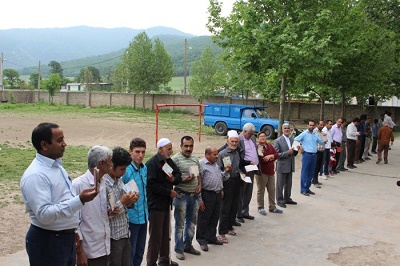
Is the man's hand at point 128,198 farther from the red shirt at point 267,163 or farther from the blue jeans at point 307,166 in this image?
the blue jeans at point 307,166

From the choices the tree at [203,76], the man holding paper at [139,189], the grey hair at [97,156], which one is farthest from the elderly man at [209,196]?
the tree at [203,76]

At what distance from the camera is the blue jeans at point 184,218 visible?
19.1ft

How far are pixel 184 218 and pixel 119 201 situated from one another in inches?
81.2

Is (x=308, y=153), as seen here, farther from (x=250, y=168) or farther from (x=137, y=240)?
(x=137, y=240)

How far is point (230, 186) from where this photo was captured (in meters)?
6.88

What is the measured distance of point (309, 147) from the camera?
10141 mm

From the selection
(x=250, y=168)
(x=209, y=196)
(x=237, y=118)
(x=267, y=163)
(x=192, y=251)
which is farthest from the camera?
(x=237, y=118)

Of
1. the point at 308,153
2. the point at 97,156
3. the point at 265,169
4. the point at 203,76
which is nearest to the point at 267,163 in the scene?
the point at 265,169

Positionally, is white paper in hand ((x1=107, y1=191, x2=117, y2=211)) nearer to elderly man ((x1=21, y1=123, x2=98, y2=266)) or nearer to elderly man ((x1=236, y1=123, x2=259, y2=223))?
elderly man ((x1=21, y1=123, x2=98, y2=266))

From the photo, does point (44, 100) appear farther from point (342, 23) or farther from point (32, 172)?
point (32, 172)

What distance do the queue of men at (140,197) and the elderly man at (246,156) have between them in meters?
0.02

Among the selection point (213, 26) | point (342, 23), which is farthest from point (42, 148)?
point (342, 23)

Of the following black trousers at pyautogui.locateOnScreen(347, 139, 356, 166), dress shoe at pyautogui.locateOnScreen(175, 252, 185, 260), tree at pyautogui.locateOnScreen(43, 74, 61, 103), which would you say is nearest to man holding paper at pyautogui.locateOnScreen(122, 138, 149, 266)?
dress shoe at pyautogui.locateOnScreen(175, 252, 185, 260)

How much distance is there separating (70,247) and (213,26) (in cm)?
1404
